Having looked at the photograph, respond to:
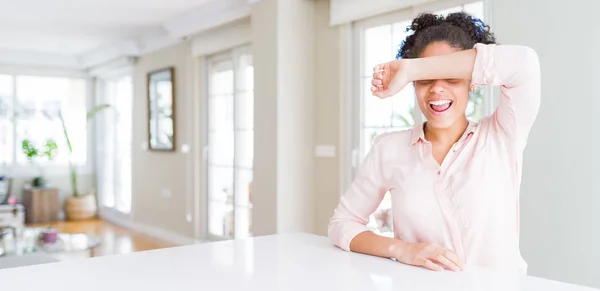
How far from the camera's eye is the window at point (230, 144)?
500cm

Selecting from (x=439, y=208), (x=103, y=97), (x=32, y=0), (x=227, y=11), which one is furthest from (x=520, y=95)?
(x=103, y=97)

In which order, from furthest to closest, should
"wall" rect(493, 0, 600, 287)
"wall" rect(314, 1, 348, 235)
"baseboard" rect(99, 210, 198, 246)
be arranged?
"baseboard" rect(99, 210, 198, 246) → "wall" rect(314, 1, 348, 235) → "wall" rect(493, 0, 600, 287)

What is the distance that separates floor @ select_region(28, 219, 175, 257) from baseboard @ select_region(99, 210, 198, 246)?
0.23 ft

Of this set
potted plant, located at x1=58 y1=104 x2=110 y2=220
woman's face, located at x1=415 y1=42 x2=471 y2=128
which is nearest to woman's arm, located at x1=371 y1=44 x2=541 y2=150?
woman's face, located at x1=415 y1=42 x2=471 y2=128

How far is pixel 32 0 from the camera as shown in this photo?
15.7 ft

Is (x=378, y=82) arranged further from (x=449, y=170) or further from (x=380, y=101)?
(x=380, y=101)

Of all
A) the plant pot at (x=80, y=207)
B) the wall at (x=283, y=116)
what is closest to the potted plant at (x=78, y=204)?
the plant pot at (x=80, y=207)

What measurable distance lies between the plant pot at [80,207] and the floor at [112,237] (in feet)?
0.68

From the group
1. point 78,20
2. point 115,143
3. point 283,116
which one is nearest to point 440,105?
point 283,116

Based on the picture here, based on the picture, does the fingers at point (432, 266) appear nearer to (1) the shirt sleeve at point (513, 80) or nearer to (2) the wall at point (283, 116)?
(1) the shirt sleeve at point (513, 80)

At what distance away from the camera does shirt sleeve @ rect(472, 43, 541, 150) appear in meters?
1.00

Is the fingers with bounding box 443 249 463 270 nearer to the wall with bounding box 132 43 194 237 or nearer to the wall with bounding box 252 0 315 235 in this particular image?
the wall with bounding box 252 0 315 235

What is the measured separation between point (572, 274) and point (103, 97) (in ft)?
22.8

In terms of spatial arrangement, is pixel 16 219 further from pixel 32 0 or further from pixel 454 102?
pixel 454 102
